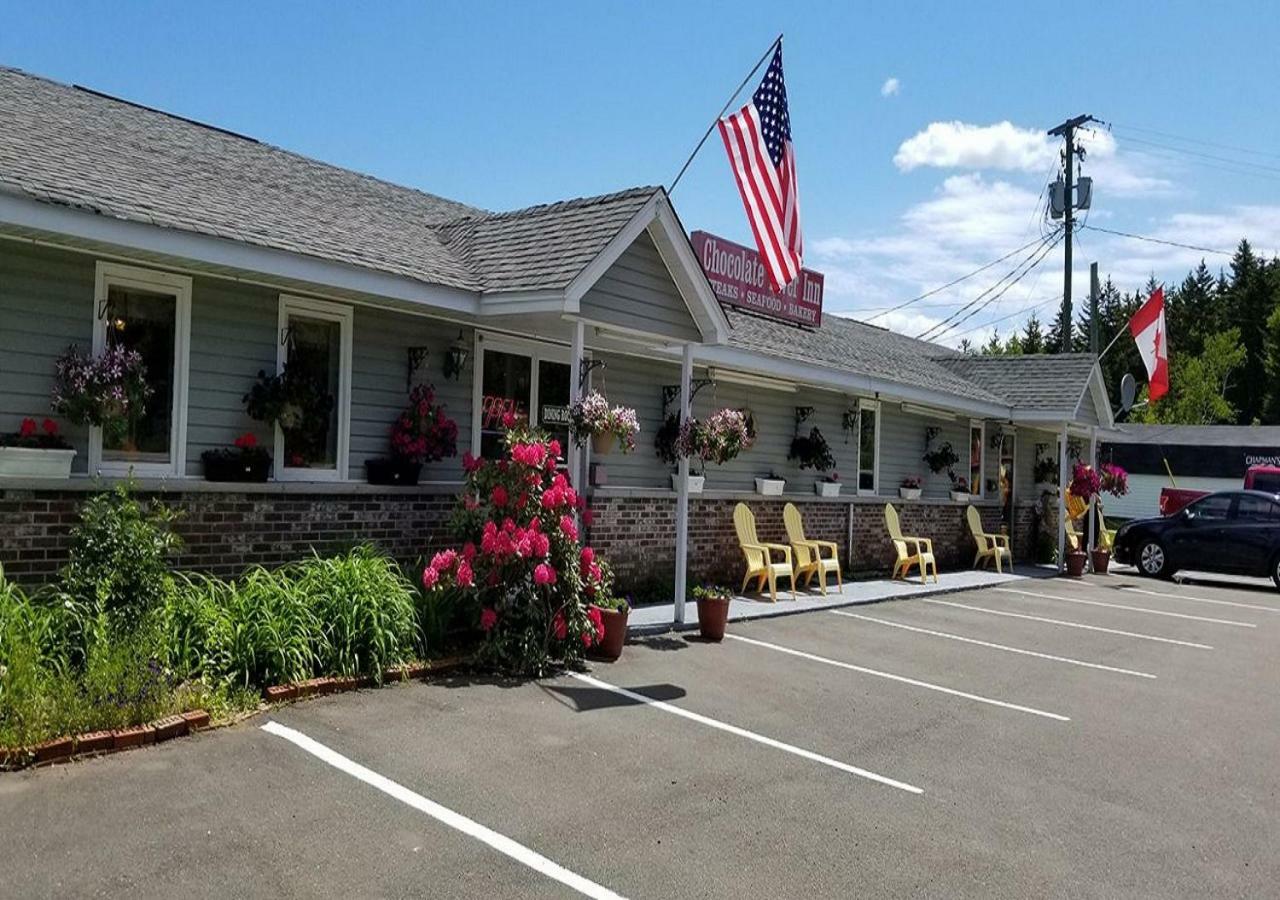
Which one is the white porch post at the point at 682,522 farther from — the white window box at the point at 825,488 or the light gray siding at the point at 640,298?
the white window box at the point at 825,488

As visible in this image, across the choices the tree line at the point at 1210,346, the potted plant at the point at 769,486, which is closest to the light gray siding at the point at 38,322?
the potted plant at the point at 769,486

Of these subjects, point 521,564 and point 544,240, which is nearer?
point 521,564

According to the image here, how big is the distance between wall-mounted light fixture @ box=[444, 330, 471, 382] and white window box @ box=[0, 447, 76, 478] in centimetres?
361

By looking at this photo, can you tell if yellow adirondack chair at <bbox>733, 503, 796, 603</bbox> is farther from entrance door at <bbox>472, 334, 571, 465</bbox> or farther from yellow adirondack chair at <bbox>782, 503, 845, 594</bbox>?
entrance door at <bbox>472, 334, 571, 465</bbox>

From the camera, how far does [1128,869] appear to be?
4680 millimetres

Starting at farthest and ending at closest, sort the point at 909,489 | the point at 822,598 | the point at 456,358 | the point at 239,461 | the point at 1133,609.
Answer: the point at 909,489
the point at 1133,609
the point at 822,598
the point at 456,358
the point at 239,461

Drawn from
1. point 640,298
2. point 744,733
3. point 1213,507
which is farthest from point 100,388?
point 1213,507

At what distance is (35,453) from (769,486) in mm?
9303

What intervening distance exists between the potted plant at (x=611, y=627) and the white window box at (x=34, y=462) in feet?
13.4

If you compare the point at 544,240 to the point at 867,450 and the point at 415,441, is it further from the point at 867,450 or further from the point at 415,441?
the point at 867,450

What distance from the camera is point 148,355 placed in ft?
25.6

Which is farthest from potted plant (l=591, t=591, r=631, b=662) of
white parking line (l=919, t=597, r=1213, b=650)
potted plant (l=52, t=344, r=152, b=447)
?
white parking line (l=919, t=597, r=1213, b=650)

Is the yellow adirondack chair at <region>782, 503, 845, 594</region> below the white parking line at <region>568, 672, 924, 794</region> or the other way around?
the other way around

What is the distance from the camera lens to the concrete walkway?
1026 cm
